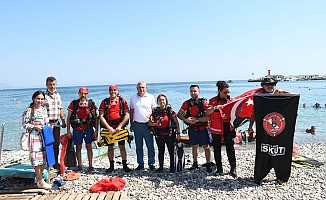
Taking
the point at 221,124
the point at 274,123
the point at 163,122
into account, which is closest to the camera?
the point at 274,123

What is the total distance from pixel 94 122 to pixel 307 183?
4.87m

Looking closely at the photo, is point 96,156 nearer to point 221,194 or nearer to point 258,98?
point 221,194

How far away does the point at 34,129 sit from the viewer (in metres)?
5.09

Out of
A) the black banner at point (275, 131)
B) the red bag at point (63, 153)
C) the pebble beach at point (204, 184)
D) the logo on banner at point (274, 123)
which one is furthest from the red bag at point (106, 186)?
the logo on banner at point (274, 123)

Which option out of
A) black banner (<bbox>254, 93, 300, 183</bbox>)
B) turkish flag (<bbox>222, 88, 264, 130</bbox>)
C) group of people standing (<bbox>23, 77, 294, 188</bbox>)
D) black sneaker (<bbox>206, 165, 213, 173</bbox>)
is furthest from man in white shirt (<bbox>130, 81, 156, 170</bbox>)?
black banner (<bbox>254, 93, 300, 183</bbox>)

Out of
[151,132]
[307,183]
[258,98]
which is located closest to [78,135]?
[151,132]

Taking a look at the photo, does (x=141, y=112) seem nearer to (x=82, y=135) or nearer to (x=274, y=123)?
(x=82, y=135)

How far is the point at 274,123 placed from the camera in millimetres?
5156

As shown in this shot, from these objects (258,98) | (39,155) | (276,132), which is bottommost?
(39,155)

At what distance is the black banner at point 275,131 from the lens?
5102 millimetres

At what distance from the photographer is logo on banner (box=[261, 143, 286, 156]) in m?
5.19

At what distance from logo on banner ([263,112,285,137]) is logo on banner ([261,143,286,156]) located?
0.25 m

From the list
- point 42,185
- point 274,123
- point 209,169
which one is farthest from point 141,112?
point 274,123

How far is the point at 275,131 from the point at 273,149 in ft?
1.23
